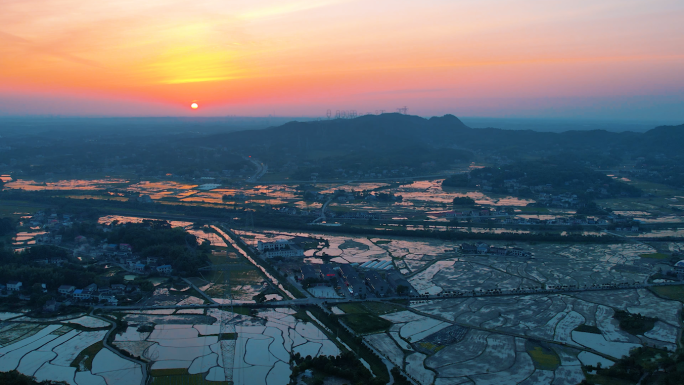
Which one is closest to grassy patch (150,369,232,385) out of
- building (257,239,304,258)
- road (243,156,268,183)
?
building (257,239,304,258)

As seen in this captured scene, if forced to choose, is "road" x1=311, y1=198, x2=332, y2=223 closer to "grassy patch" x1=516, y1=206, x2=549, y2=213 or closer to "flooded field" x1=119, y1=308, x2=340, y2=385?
"grassy patch" x1=516, y1=206, x2=549, y2=213

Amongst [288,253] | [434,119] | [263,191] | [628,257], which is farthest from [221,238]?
[434,119]

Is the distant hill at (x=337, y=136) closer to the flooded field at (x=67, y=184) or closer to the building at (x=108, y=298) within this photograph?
the flooded field at (x=67, y=184)

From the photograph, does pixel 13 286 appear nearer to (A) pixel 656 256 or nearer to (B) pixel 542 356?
(B) pixel 542 356

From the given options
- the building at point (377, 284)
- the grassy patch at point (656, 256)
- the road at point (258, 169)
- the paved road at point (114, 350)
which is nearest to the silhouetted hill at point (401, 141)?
the road at point (258, 169)

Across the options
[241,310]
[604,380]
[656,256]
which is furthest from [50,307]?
[656,256]
